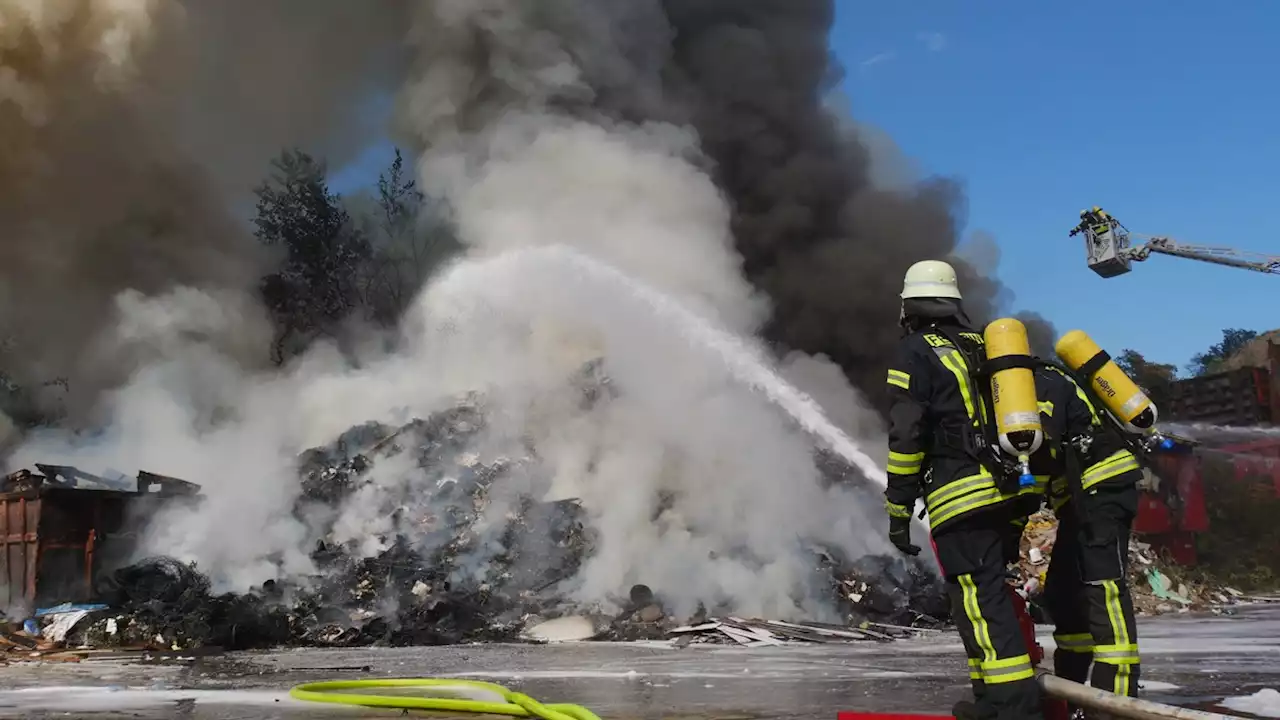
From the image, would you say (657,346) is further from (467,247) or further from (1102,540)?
(1102,540)

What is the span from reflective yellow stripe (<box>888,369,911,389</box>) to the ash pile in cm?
465

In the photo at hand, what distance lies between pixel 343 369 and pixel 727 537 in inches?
402

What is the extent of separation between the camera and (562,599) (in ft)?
27.9

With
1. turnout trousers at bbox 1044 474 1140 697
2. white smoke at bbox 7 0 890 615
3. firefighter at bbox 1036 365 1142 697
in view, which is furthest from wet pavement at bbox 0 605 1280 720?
white smoke at bbox 7 0 890 615

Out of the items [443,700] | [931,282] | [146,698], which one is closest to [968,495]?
[931,282]

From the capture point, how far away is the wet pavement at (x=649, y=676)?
12.4 feet

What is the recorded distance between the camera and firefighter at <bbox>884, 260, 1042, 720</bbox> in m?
2.52

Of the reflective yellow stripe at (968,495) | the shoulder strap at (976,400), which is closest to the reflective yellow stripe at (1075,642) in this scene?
the reflective yellow stripe at (968,495)

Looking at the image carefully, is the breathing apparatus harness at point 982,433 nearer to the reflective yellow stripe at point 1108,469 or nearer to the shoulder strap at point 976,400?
the shoulder strap at point 976,400

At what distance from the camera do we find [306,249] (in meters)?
23.5

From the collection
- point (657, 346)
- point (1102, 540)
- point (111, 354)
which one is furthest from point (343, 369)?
point (1102, 540)

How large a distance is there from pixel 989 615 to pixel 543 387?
9.25 m

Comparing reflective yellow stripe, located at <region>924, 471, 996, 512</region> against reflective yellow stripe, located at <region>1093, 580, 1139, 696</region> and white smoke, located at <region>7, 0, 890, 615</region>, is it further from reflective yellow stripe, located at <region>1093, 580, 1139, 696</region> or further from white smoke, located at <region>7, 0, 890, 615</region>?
white smoke, located at <region>7, 0, 890, 615</region>

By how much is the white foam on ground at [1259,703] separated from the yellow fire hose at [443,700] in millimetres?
2322
